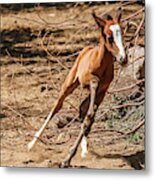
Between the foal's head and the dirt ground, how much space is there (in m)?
0.04

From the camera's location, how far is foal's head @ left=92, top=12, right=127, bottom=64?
211 centimetres

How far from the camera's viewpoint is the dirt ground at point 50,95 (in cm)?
211

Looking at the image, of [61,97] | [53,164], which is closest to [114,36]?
[61,97]

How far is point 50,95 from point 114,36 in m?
0.35

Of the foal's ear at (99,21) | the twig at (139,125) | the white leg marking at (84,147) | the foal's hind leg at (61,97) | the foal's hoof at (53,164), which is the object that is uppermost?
the foal's ear at (99,21)

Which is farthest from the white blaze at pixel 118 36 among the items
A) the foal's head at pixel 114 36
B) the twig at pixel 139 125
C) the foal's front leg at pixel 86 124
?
the twig at pixel 139 125

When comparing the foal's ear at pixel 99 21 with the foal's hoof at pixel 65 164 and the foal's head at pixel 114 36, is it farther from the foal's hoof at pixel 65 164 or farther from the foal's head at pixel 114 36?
the foal's hoof at pixel 65 164

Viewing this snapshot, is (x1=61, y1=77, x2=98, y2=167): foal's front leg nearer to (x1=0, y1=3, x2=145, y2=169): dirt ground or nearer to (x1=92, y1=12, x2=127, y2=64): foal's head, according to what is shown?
(x1=0, y1=3, x2=145, y2=169): dirt ground

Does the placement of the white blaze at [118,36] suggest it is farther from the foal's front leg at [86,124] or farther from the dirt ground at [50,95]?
the foal's front leg at [86,124]

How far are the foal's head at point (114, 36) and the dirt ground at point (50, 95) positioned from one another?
0.04 metres

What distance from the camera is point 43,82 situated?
85.4 inches

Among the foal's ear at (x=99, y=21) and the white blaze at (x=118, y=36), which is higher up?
the foal's ear at (x=99, y=21)

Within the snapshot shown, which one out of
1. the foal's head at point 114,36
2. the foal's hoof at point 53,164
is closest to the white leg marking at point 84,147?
the foal's hoof at point 53,164

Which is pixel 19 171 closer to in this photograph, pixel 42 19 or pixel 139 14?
pixel 42 19
